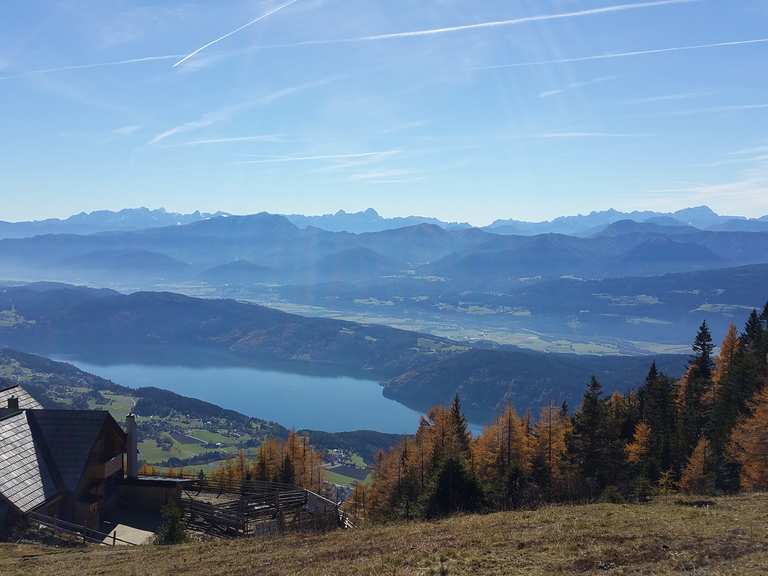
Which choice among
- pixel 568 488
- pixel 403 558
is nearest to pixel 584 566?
pixel 403 558

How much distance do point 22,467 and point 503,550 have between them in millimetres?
25339

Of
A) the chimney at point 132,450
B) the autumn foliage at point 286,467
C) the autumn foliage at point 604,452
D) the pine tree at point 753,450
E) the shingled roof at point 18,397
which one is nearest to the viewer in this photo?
the autumn foliage at point 604,452

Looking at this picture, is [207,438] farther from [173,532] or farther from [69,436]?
[173,532]

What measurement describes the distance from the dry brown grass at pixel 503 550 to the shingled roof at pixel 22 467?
475 cm

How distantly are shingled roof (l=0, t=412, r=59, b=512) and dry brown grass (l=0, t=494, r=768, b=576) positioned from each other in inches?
187

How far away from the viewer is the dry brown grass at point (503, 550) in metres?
14.5

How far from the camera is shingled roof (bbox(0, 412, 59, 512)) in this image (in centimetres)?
2814

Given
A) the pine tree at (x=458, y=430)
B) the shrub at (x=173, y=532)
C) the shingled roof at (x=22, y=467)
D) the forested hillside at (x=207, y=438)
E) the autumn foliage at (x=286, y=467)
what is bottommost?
the forested hillside at (x=207, y=438)

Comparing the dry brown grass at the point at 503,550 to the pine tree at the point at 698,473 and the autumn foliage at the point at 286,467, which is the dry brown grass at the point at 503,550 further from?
the autumn foliage at the point at 286,467

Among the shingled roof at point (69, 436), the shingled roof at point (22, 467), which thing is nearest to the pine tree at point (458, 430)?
the shingled roof at point (69, 436)

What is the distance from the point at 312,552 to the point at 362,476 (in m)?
120

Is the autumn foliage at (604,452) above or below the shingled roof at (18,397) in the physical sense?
below

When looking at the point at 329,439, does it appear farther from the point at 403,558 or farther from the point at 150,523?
the point at 403,558

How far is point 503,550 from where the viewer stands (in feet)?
53.2
